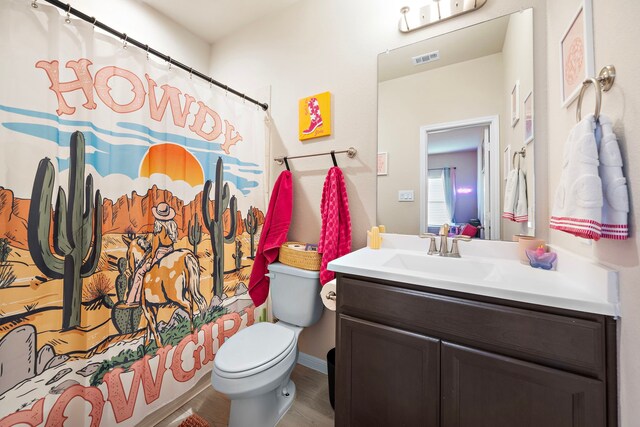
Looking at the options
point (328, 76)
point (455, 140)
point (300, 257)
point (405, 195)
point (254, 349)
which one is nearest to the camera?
point (254, 349)

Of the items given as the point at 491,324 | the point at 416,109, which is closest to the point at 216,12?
the point at 416,109

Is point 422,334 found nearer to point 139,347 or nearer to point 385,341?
point 385,341

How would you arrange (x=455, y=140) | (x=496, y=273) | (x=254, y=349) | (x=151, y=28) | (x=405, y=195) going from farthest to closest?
(x=151, y=28)
(x=405, y=195)
(x=455, y=140)
(x=254, y=349)
(x=496, y=273)

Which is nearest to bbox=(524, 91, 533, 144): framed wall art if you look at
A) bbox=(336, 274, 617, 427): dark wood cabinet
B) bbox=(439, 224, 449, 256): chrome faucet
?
bbox=(439, 224, 449, 256): chrome faucet

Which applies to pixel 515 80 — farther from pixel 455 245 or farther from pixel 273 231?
pixel 273 231

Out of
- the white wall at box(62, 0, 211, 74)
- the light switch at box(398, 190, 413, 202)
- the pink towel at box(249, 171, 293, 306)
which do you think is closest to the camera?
the light switch at box(398, 190, 413, 202)

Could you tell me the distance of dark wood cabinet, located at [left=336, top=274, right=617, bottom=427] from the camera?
26.0 inches

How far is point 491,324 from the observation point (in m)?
0.77

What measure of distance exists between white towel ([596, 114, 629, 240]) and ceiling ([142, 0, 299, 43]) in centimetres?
200

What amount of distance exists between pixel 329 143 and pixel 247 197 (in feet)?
2.34

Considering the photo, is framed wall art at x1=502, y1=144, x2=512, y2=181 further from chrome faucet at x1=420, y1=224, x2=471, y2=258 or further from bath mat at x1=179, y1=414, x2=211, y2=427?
bath mat at x1=179, y1=414, x2=211, y2=427

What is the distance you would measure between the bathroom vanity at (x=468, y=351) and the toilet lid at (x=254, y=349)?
1.08ft

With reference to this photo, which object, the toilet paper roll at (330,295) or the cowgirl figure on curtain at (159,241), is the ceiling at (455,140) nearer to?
the toilet paper roll at (330,295)

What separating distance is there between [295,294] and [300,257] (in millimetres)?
242
